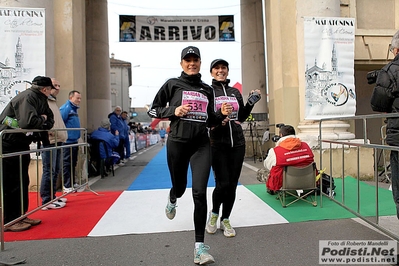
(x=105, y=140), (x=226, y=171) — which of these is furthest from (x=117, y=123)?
(x=226, y=171)

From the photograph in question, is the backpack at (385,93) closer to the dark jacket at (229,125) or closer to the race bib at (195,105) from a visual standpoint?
the dark jacket at (229,125)

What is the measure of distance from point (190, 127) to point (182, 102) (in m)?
0.27

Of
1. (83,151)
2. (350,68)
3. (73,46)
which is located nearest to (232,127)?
(83,151)

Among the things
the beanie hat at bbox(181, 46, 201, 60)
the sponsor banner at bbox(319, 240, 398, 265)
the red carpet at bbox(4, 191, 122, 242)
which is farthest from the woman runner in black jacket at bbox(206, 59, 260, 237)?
the red carpet at bbox(4, 191, 122, 242)

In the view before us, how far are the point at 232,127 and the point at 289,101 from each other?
13.9 feet

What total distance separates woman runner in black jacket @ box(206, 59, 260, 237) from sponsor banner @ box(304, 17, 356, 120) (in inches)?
151

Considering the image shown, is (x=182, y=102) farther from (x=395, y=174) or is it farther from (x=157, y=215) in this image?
(x=395, y=174)

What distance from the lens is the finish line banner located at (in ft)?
46.9

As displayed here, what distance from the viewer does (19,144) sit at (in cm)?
402

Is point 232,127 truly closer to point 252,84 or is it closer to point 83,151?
point 83,151

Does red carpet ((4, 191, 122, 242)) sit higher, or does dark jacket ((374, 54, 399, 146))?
dark jacket ((374, 54, 399, 146))

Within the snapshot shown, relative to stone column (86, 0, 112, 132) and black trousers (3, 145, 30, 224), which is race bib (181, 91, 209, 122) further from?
stone column (86, 0, 112, 132)

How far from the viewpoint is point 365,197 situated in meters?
5.09

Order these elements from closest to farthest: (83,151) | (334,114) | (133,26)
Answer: (83,151)
(334,114)
(133,26)
